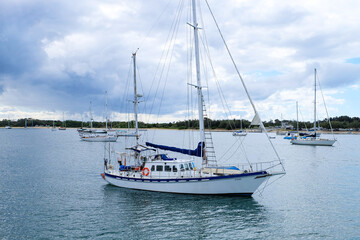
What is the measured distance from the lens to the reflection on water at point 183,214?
18.9m

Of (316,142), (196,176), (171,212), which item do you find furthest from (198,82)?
(316,142)

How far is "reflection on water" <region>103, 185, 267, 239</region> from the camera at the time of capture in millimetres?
18875

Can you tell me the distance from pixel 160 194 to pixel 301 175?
23243mm

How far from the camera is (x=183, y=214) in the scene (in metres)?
22.1

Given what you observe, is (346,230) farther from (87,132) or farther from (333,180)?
(87,132)

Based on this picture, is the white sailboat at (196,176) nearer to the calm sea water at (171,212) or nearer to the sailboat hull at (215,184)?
the sailboat hull at (215,184)

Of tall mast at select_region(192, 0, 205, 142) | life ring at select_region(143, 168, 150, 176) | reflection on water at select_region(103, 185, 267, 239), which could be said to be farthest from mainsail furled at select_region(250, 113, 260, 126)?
life ring at select_region(143, 168, 150, 176)

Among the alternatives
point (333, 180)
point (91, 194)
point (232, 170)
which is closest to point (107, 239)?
point (91, 194)

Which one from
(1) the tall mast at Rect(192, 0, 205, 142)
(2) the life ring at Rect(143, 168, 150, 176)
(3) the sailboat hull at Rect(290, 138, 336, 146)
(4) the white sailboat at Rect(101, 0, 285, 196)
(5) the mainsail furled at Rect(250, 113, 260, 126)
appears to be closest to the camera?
(5) the mainsail furled at Rect(250, 113, 260, 126)

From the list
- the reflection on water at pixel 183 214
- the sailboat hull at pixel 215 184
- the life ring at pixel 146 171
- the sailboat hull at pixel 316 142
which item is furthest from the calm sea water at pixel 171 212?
the sailboat hull at pixel 316 142

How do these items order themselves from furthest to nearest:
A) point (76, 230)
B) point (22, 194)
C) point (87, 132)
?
point (87, 132) < point (22, 194) < point (76, 230)

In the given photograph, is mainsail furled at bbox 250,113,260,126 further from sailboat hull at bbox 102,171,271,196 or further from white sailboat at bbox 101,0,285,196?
sailboat hull at bbox 102,171,271,196

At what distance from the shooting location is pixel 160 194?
27.4m

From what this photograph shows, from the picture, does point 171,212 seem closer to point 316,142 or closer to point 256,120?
point 256,120
